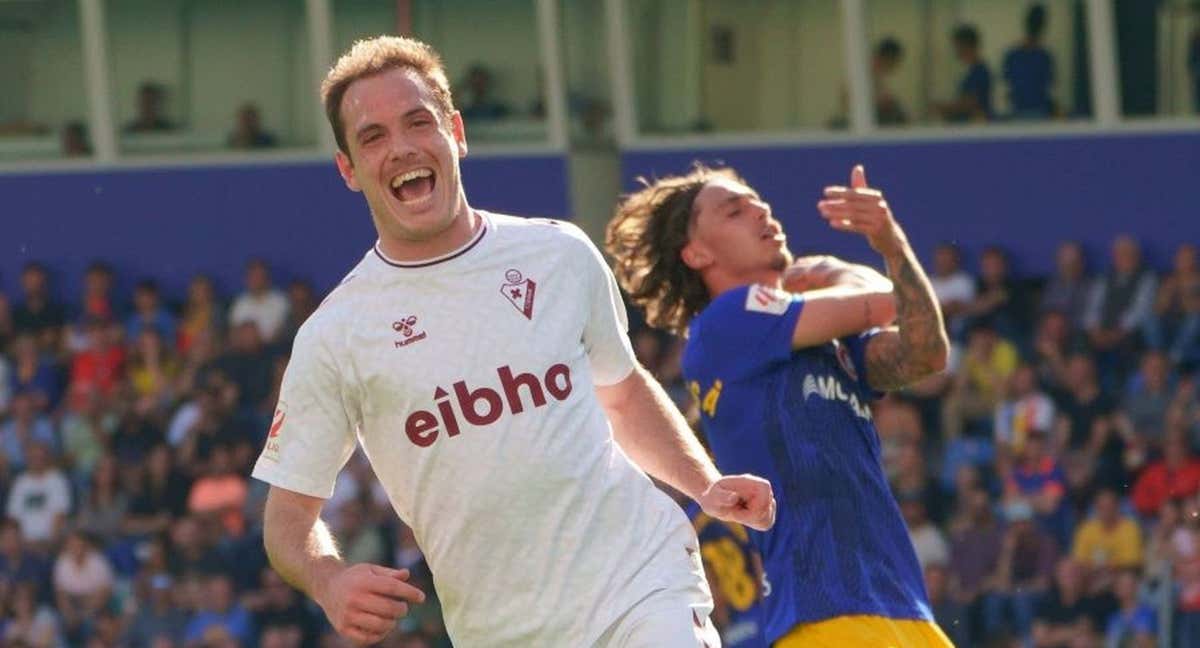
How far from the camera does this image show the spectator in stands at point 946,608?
14062 millimetres

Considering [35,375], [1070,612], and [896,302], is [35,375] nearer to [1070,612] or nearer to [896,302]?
[1070,612]

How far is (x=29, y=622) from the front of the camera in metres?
17.3

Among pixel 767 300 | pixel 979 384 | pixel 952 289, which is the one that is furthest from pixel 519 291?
pixel 952 289

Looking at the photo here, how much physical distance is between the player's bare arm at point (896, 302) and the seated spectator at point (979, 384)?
863cm

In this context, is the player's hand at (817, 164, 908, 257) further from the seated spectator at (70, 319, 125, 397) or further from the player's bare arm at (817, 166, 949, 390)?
the seated spectator at (70, 319, 125, 397)

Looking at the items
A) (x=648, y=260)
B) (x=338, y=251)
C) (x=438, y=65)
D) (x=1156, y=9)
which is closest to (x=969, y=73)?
(x=1156, y=9)

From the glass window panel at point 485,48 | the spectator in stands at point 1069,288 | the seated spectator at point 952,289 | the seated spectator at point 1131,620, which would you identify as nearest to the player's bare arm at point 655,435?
the seated spectator at point 1131,620

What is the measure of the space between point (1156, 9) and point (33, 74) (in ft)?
29.4

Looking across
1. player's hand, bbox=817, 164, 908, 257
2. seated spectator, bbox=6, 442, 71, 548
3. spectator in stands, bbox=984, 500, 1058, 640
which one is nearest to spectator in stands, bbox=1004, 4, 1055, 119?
spectator in stands, bbox=984, 500, 1058, 640

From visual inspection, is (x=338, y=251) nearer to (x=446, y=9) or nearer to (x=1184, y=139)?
(x=446, y=9)

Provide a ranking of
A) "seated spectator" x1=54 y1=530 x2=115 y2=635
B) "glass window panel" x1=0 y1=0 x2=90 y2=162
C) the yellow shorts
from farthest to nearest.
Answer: "glass window panel" x1=0 y1=0 x2=90 y2=162
"seated spectator" x1=54 y1=530 x2=115 y2=635
the yellow shorts

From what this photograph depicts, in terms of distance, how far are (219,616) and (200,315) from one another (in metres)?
3.33

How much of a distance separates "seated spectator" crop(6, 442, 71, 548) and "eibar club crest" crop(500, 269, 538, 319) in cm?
1250

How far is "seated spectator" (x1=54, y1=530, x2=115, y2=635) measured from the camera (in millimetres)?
17250
